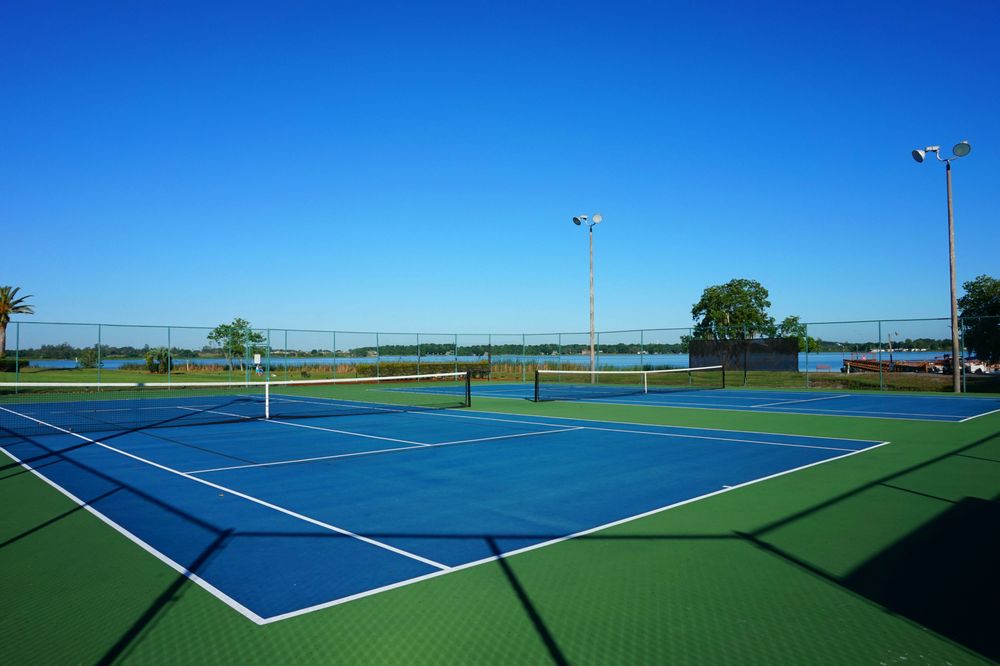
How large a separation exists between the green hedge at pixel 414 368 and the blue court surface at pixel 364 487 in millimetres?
22180

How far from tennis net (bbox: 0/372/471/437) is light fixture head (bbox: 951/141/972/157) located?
1765 centimetres

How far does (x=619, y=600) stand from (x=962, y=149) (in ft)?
76.2

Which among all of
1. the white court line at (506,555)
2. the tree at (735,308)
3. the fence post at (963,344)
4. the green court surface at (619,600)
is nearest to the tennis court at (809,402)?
the fence post at (963,344)

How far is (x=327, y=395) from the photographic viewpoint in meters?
26.2

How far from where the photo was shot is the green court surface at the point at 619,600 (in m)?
3.64

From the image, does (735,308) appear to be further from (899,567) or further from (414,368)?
(899,567)

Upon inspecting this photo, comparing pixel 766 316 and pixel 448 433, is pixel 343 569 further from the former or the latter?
pixel 766 316

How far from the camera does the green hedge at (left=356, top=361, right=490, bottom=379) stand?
3688 cm

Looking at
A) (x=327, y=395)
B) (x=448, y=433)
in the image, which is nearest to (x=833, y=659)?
(x=448, y=433)

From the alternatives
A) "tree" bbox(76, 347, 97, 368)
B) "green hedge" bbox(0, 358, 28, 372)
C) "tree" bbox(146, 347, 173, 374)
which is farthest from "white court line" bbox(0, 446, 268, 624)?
"tree" bbox(146, 347, 173, 374)

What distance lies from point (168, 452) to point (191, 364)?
77.2 feet

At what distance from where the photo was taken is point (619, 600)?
14.4 ft

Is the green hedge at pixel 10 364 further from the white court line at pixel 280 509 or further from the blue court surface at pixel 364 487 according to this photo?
the white court line at pixel 280 509

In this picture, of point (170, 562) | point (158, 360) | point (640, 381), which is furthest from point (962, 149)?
point (158, 360)
